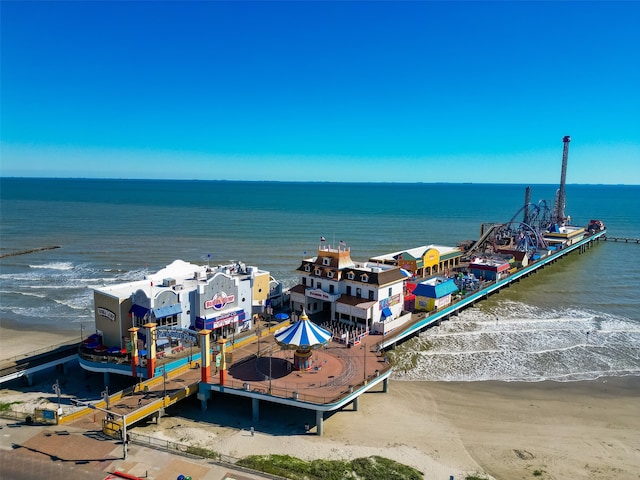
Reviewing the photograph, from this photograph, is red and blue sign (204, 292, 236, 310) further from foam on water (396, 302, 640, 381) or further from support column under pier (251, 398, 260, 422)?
foam on water (396, 302, 640, 381)

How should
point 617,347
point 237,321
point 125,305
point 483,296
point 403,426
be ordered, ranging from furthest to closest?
point 483,296
point 617,347
point 237,321
point 125,305
point 403,426

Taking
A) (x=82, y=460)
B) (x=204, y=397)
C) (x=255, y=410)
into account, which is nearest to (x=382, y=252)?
(x=255, y=410)

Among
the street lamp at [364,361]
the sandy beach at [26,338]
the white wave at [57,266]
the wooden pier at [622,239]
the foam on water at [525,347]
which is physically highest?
the wooden pier at [622,239]

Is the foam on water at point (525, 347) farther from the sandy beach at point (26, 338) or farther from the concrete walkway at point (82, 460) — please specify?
the sandy beach at point (26, 338)

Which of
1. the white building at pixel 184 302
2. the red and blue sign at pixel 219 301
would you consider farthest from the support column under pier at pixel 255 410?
the red and blue sign at pixel 219 301

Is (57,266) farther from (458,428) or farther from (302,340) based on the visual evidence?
(458,428)

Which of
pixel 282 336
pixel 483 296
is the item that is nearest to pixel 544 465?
pixel 282 336

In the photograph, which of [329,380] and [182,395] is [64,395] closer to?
[182,395]
